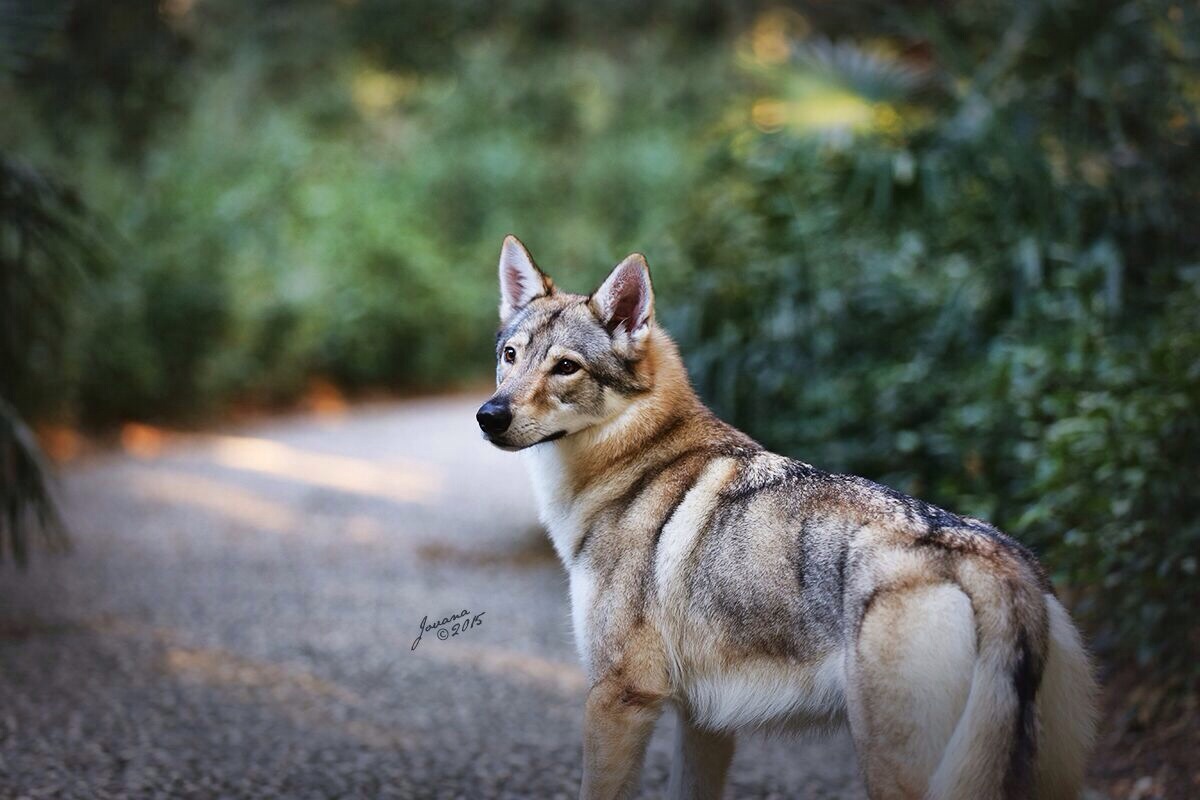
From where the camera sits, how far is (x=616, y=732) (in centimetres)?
321

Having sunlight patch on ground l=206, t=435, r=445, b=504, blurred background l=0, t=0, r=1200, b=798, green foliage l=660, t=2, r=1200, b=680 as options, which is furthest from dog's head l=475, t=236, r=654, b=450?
sunlight patch on ground l=206, t=435, r=445, b=504

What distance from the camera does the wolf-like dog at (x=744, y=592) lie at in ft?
8.77

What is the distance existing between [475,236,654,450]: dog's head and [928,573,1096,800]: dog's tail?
1.28 m

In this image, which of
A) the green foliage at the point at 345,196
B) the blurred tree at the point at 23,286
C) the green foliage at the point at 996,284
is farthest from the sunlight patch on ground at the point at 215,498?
the green foliage at the point at 996,284

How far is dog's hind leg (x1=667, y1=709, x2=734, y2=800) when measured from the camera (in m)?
3.56

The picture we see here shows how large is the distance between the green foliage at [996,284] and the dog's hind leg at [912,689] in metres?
2.39

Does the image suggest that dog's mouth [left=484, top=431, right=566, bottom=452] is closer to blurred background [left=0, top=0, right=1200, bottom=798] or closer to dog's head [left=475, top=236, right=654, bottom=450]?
dog's head [left=475, top=236, right=654, bottom=450]

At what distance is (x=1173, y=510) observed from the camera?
4750 millimetres

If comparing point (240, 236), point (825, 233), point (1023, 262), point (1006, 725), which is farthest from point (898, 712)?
point (240, 236)

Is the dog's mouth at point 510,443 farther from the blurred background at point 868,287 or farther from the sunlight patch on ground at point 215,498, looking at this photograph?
the sunlight patch on ground at point 215,498

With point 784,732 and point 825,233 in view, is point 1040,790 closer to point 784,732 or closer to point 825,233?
point 784,732

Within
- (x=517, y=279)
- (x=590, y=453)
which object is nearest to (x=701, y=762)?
(x=590, y=453)

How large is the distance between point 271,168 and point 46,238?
37.7 ft

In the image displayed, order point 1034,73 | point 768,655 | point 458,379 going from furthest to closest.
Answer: point 458,379, point 1034,73, point 768,655
